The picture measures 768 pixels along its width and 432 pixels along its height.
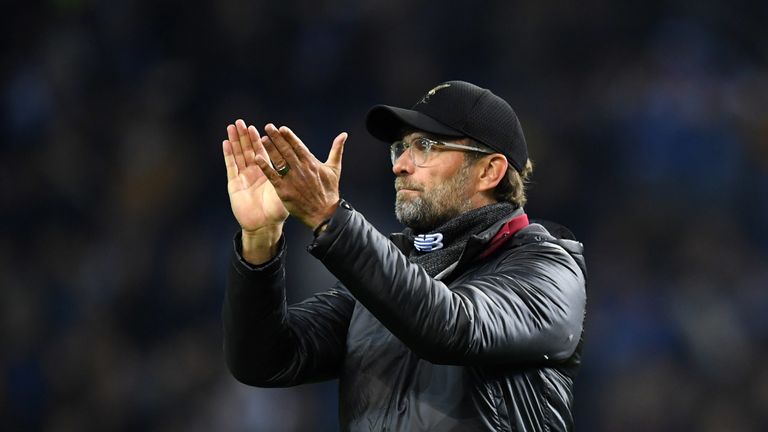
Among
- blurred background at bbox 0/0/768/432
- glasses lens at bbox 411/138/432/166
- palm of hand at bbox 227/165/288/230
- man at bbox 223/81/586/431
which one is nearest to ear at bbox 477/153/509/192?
man at bbox 223/81/586/431

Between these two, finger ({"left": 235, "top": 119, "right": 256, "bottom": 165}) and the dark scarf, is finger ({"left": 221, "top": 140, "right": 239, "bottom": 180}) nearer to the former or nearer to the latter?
finger ({"left": 235, "top": 119, "right": 256, "bottom": 165})

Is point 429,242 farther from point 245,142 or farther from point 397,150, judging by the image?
point 245,142

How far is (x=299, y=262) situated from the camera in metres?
4.85

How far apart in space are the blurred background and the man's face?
2.25 metres

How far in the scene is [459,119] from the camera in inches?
93.7

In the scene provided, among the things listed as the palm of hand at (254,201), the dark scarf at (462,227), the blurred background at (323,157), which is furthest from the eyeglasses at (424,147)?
the blurred background at (323,157)

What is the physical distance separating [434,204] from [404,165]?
0.36 ft

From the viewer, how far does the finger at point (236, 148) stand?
84.0 inches

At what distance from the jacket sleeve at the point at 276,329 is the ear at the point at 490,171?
0.42 m
